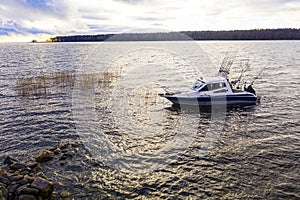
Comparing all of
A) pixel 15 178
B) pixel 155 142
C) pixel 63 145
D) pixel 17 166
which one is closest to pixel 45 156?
pixel 17 166

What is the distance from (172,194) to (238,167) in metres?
4.69

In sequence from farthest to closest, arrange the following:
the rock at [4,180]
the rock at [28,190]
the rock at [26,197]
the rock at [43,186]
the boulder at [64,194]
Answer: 1. the rock at [4,180]
2. the boulder at [64,194]
3. the rock at [43,186]
4. the rock at [28,190]
5. the rock at [26,197]

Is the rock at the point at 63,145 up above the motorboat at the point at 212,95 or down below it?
below

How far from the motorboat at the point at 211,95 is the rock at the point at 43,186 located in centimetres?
1753

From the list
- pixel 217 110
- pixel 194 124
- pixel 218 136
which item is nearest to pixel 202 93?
pixel 217 110

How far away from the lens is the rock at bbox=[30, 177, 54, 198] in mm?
12102

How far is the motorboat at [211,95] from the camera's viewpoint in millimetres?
27609

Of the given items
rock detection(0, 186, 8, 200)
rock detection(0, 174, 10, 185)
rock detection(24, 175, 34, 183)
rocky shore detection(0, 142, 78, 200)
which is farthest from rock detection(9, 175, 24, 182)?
rock detection(0, 186, 8, 200)

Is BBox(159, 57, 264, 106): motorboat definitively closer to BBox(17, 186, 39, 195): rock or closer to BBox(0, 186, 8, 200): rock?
BBox(17, 186, 39, 195): rock

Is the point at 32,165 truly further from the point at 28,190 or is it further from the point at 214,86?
the point at 214,86

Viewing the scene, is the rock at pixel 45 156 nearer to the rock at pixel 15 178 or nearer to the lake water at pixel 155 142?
the lake water at pixel 155 142

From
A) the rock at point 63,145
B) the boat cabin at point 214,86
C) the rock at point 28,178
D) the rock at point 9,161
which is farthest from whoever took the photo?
the boat cabin at point 214,86

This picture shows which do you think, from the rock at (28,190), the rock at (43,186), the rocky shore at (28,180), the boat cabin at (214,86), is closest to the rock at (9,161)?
the rocky shore at (28,180)

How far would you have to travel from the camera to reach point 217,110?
1072 inches
